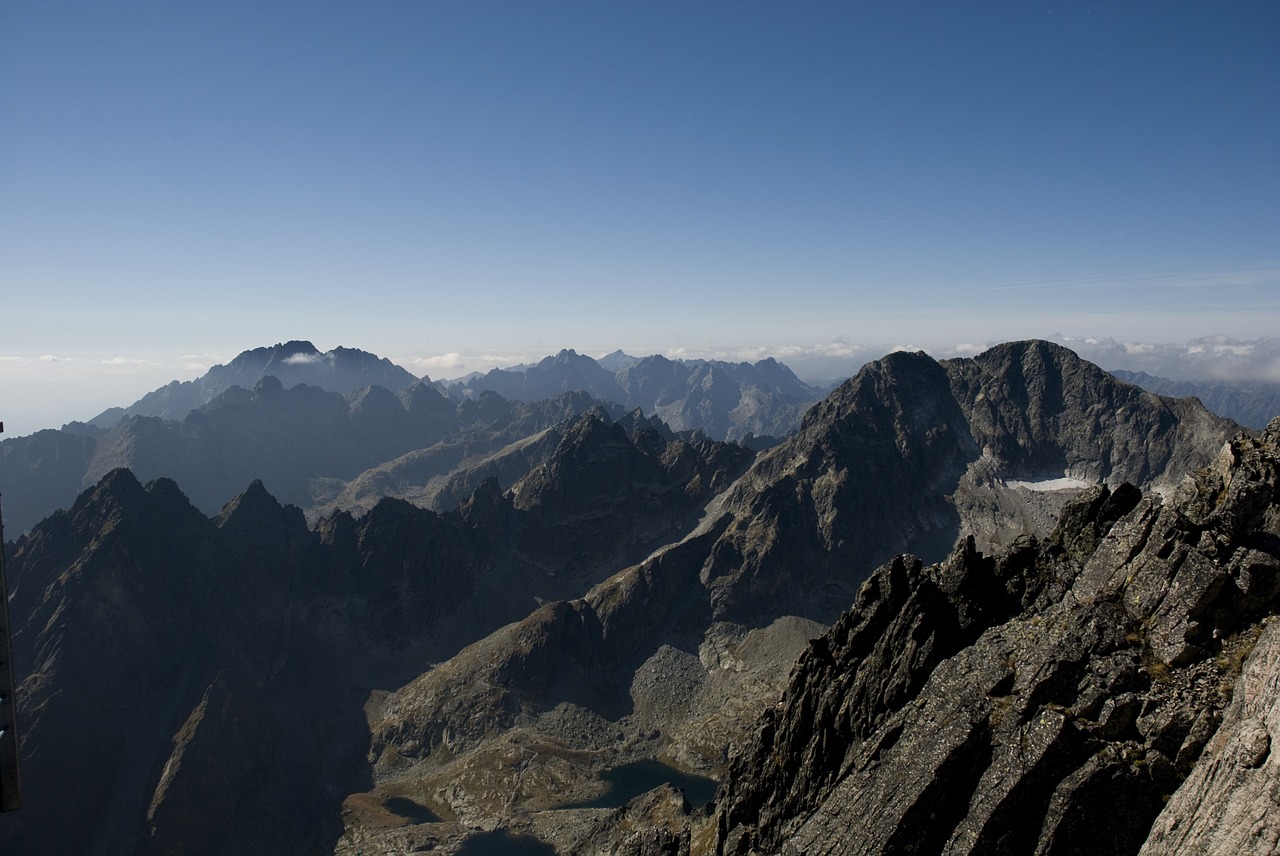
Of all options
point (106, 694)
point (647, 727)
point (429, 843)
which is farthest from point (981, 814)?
point (106, 694)

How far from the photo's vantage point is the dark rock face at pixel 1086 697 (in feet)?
110

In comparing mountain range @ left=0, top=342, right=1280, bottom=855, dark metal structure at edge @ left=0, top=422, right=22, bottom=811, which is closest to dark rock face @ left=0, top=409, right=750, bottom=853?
mountain range @ left=0, top=342, right=1280, bottom=855

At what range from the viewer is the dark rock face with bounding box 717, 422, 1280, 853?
33.5 m

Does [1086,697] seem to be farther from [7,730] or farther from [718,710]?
[718,710]

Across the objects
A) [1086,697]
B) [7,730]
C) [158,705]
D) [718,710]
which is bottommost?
[718,710]

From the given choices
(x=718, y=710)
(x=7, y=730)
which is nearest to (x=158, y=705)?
(x=718, y=710)

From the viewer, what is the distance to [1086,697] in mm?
36938

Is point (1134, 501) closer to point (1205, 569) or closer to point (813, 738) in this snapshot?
point (1205, 569)

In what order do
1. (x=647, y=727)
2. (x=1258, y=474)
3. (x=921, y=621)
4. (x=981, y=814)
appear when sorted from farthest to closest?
1. (x=647, y=727)
2. (x=921, y=621)
3. (x=1258, y=474)
4. (x=981, y=814)

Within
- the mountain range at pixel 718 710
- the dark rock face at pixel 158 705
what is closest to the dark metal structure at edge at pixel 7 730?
the mountain range at pixel 718 710

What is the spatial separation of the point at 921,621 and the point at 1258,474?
25088 mm

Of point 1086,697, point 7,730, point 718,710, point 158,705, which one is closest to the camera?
point 7,730

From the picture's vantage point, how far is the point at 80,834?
129000 millimetres

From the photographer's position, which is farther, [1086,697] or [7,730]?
[1086,697]
